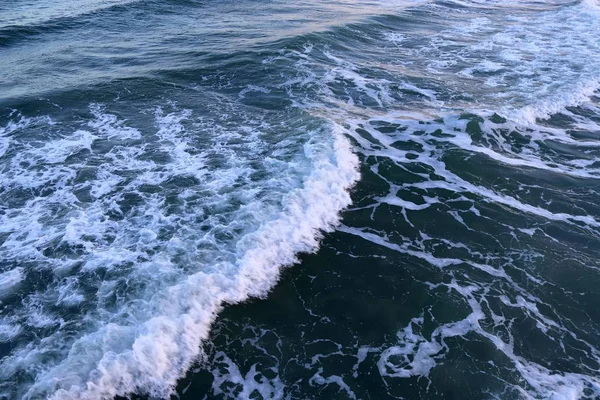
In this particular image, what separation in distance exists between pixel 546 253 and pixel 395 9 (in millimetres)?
21558

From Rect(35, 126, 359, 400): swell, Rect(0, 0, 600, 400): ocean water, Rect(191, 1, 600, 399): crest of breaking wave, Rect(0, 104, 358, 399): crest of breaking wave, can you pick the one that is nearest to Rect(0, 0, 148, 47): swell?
Rect(0, 0, 600, 400): ocean water

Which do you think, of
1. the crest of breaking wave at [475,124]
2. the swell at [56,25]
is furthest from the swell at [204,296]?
the swell at [56,25]

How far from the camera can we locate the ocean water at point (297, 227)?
633 centimetres

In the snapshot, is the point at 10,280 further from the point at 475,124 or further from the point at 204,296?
the point at 475,124

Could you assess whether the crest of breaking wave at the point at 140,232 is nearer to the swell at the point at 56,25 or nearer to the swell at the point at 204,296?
the swell at the point at 204,296

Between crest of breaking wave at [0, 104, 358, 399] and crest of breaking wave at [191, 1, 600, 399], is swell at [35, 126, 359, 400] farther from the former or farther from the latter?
crest of breaking wave at [191, 1, 600, 399]

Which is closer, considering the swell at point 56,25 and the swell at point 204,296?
the swell at point 204,296

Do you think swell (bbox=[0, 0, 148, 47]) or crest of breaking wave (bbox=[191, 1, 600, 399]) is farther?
swell (bbox=[0, 0, 148, 47])

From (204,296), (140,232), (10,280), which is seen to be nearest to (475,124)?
(204,296)

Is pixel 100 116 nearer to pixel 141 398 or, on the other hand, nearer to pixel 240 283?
pixel 240 283

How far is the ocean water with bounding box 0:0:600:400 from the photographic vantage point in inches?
249

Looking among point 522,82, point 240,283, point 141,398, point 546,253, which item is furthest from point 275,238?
point 522,82

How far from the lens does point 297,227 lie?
28.8 ft

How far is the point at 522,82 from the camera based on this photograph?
15.7m
